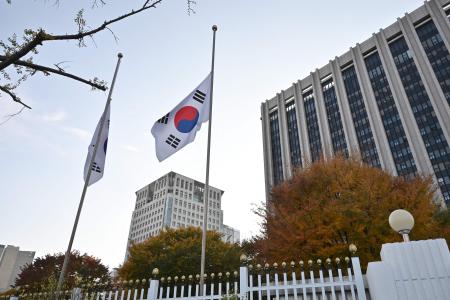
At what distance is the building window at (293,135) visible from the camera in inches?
3381

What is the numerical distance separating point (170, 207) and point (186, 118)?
112 meters

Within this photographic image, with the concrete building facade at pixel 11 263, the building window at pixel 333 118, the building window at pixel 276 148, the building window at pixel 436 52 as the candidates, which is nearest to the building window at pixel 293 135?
the building window at pixel 276 148

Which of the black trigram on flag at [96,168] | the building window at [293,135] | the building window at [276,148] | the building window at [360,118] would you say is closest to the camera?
the black trigram on flag at [96,168]

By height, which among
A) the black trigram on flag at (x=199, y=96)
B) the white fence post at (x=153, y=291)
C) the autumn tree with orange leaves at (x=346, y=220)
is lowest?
the white fence post at (x=153, y=291)

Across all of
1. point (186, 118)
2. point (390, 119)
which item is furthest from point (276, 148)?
point (186, 118)

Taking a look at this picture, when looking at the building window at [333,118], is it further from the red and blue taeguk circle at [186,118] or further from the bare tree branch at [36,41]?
the bare tree branch at [36,41]

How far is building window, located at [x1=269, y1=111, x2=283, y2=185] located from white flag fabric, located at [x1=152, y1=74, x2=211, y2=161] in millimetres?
78639

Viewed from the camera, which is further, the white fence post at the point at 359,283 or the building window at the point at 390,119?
the building window at the point at 390,119

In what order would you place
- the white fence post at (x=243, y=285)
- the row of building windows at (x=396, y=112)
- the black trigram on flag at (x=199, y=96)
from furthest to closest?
the row of building windows at (x=396, y=112)
the black trigram on flag at (x=199, y=96)
the white fence post at (x=243, y=285)

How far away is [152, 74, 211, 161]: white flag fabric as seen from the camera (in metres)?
10.1

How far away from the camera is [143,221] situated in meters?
125

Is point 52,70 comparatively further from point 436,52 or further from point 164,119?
point 436,52

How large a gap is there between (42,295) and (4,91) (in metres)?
5.69

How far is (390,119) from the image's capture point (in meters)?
68.7
